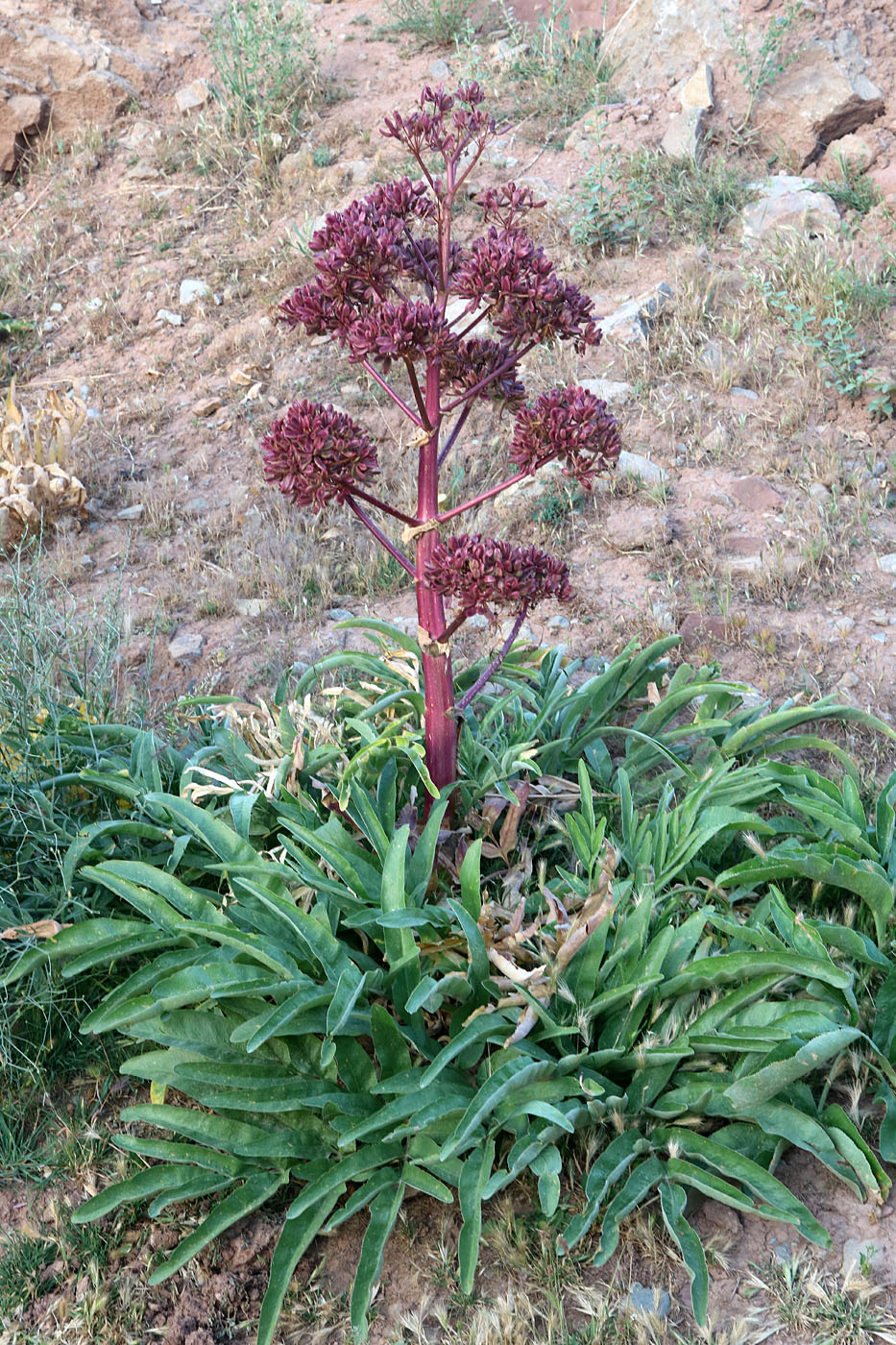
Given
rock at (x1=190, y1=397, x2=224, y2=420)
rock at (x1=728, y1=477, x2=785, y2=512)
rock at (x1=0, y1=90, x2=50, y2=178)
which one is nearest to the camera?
rock at (x1=728, y1=477, x2=785, y2=512)

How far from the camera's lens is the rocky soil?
14.3 ft

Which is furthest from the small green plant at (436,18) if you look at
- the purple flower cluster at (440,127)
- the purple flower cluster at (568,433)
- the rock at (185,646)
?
the purple flower cluster at (568,433)

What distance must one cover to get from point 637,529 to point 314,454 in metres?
2.61

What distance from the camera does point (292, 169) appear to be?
802 cm

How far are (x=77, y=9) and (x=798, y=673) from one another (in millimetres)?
8856

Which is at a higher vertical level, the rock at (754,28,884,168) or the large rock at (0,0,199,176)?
the large rock at (0,0,199,176)

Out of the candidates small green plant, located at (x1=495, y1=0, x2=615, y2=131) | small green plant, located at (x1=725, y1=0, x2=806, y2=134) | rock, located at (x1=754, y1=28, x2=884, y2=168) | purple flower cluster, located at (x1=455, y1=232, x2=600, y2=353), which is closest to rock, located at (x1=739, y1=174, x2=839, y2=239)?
rock, located at (x1=754, y1=28, x2=884, y2=168)

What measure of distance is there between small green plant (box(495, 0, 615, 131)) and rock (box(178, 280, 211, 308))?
2723 millimetres

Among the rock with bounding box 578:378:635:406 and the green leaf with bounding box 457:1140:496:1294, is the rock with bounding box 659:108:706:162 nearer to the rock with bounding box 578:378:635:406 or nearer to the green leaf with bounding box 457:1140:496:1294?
the rock with bounding box 578:378:635:406

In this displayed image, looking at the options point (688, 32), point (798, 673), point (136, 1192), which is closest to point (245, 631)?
point (798, 673)

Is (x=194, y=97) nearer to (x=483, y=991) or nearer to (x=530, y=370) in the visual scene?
(x=530, y=370)

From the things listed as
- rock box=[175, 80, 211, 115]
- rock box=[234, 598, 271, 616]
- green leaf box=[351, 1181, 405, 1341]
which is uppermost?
rock box=[175, 80, 211, 115]

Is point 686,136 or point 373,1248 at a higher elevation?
point 686,136

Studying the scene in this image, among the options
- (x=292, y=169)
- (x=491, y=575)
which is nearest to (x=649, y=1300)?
(x=491, y=575)
